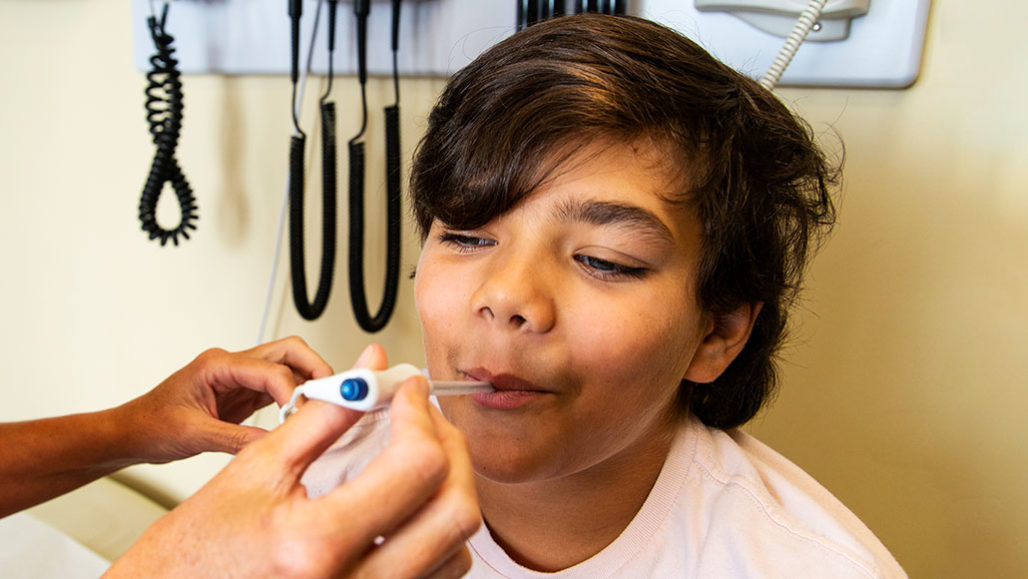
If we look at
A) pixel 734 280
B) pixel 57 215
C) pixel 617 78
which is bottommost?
pixel 57 215

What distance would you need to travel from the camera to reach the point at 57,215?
1.42 m

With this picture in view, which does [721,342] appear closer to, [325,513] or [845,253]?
[845,253]

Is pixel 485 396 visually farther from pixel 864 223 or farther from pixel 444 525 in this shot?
pixel 864 223

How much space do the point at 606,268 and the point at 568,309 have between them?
0.17ft

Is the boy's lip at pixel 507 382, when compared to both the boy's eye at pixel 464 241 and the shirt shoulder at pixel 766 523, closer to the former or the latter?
the boy's eye at pixel 464 241

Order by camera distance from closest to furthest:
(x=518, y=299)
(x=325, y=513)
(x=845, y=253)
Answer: (x=325, y=513), (x=518, y=299), (x=845, y=253)

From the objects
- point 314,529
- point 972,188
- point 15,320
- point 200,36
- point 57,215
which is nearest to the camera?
point 314,529

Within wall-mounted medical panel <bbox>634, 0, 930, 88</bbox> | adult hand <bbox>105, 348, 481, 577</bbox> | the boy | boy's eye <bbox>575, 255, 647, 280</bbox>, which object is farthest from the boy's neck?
wall-mounted medical panel <bbox>634, 0, 930, 88</bbox>

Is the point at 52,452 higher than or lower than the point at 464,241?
lower

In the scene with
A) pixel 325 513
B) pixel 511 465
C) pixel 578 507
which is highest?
pixel 325 513

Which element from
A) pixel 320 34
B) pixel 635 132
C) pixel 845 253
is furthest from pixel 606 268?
pixel 320 34

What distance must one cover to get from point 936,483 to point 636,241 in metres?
0.62

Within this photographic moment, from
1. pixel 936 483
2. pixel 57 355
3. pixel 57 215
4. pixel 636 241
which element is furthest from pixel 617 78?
pixel 57 355

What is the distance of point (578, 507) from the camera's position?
814 millimetres
